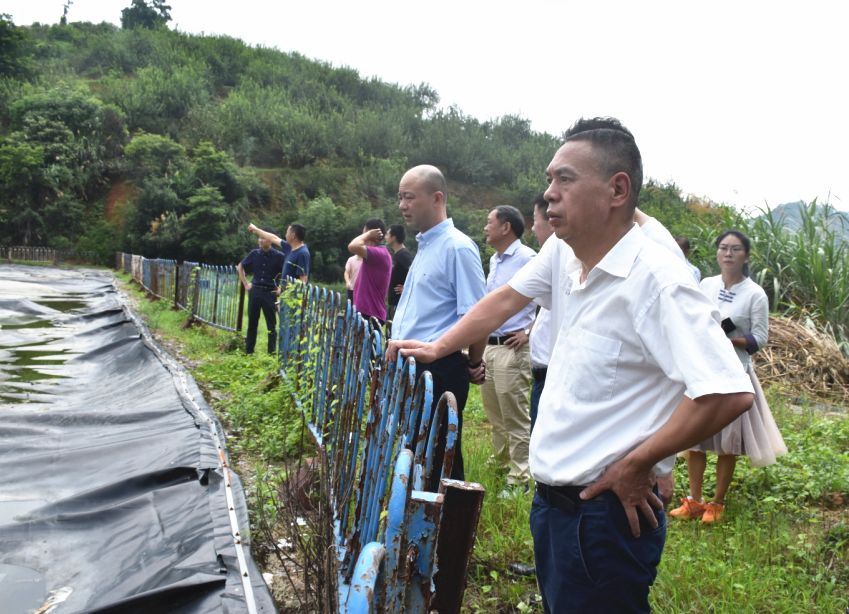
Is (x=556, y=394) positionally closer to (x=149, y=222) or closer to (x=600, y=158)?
Result: (x=600, y=158)

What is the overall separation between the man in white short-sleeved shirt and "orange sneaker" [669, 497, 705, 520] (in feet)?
7.95

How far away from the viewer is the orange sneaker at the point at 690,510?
3814 mm

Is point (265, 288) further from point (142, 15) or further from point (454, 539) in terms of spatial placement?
point (142, 15)

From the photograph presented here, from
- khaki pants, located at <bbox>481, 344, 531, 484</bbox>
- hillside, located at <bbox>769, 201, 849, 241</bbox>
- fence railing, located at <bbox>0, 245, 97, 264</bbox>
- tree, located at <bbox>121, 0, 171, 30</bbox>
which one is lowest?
fence railing, located at <bbox>0, 245, 97, 264</bbox>

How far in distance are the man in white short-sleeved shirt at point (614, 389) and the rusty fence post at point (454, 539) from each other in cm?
21

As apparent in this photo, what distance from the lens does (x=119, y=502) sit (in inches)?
135

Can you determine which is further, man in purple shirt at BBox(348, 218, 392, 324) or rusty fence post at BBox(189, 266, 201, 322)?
rusty fence post at BBox(189, 266, 201, 322)

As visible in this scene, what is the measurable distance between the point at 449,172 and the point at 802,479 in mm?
40031

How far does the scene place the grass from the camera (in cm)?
284

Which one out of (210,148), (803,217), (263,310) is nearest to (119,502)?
(263,310)

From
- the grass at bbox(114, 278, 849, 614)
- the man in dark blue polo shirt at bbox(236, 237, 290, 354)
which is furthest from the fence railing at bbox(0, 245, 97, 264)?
the grass at bbox(114, 278, 849, 614)

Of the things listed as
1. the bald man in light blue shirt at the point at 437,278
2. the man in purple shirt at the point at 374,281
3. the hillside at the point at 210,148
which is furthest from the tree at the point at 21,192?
the bald man in light blue shirt at the point at 437,278

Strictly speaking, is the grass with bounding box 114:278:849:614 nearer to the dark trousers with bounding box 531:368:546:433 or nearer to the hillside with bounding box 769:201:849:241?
the dark trousers with bounding box 531:368:546:433

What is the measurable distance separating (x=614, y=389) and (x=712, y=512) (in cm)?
269
